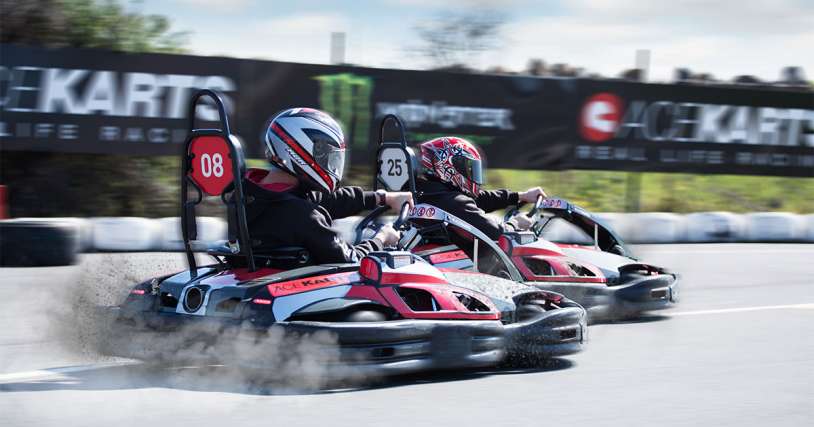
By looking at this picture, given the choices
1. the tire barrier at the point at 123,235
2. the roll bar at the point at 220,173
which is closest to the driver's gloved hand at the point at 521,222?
the roll bar at the point at 220,173

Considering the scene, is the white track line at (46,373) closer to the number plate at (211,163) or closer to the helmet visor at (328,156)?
the number plate at (211,163)

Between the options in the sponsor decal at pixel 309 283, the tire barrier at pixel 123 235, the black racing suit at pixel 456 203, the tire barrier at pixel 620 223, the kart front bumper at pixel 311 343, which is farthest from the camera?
A: the tire barrier at pixel 620 223

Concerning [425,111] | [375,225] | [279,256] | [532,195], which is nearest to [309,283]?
[279,256]

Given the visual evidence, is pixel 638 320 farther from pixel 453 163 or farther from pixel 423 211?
pixel 423 211

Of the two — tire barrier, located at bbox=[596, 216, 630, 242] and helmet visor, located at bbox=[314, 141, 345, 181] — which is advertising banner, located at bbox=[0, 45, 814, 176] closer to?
tire barrier, located at bbox=[596, 216, 630, 242]

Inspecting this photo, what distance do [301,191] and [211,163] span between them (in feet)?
1.80

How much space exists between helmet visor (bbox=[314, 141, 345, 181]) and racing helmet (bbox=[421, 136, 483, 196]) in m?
2.05

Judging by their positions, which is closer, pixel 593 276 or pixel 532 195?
pixel 593 276

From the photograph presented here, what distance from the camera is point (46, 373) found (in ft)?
18.4

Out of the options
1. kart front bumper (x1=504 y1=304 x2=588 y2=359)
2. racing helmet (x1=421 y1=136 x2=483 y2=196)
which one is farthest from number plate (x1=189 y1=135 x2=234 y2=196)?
racing helmet (x1=421 y1=136 x2=483 y2=196)

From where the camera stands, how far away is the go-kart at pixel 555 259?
281 inches

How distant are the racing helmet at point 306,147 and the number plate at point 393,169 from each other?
5.30 feet

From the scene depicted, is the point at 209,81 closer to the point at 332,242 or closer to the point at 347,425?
the point at 332,242

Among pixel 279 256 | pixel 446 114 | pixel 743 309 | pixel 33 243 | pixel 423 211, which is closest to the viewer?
pixel 279 256
